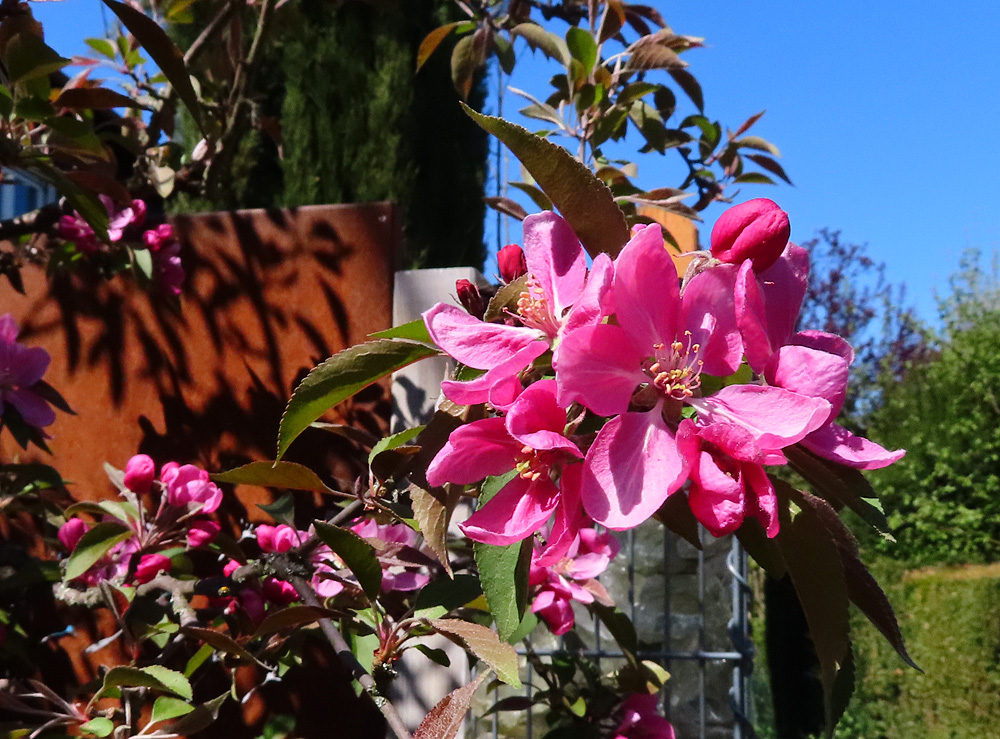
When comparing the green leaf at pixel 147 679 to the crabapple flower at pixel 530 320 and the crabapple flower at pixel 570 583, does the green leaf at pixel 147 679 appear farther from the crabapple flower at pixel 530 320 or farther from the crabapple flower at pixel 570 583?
the crabapple flower at pixel 530 320

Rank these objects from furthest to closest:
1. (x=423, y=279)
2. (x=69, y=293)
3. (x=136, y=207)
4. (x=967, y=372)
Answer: (x=967, y=372) < (x=69, y=293) < (x=136, y=207) < (x=423, y=279)

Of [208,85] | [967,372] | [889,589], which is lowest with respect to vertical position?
[889,589]

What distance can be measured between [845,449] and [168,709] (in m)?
0.89

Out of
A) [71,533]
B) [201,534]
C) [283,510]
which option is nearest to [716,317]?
[283,510]

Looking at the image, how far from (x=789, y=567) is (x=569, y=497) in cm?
15

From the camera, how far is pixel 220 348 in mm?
1559

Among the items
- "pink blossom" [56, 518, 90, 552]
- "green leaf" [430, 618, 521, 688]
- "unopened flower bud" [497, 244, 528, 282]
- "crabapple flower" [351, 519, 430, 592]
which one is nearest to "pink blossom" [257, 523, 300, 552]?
"crabapple flower" [351, 519, 430, 592]

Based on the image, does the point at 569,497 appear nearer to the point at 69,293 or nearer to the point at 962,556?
the point at 69,293

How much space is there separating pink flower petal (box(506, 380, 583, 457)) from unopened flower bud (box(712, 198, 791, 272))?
149 mm

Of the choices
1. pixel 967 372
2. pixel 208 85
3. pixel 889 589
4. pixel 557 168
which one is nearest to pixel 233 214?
pixel 208 85

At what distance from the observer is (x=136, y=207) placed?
1.51 meters

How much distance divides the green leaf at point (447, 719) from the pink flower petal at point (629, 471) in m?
0.26

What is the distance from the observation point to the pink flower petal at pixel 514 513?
1.64ft

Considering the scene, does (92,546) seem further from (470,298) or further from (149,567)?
(470,298)
